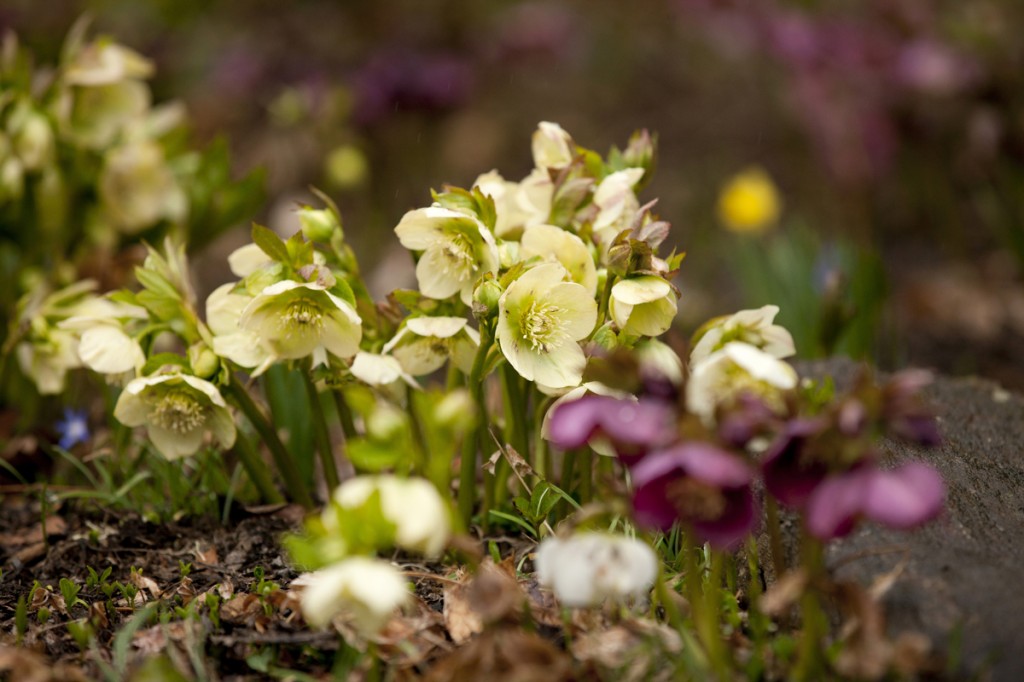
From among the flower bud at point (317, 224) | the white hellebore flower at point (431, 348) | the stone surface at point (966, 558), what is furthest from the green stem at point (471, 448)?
the stone surface at point (966, 558)

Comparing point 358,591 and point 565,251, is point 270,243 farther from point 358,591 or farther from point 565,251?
point 358,591

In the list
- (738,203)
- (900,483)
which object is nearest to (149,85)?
(738,203)

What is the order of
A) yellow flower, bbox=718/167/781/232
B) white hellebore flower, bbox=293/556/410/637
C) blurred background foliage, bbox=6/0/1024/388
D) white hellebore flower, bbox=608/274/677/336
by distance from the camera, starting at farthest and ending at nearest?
yellow flower, bbox=718/167/781/232
blurred background foliage, bbox=6/0/1024/388
white hellebore flower, bbox=608/274/677/336
white hellebore flower, bbox=293/556/410/637

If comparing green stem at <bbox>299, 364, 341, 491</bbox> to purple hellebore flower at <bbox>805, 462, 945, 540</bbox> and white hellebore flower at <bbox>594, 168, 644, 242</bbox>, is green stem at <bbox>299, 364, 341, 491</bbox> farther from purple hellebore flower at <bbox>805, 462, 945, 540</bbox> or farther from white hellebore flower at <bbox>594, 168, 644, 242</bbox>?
purple hellebore flower at <bbox>805, 462, 945, 540</bbox>

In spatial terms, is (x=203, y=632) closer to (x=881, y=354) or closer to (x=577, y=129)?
(x=881, y=354)

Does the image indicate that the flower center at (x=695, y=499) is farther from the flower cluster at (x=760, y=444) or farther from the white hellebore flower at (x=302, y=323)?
the white hellebore flower at (x=302, y=323)

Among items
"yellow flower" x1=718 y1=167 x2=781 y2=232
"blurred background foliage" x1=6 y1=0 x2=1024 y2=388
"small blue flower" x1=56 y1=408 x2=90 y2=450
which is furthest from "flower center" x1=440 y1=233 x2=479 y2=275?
"yellow flower" x1=718 y1=167 x2=781 y2=232

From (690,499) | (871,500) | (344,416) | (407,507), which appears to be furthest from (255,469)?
(871,500)
